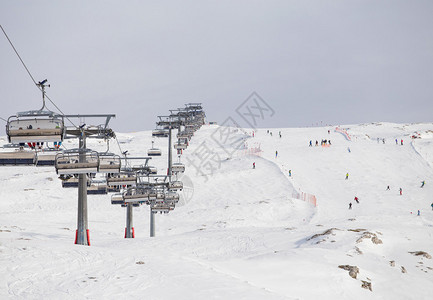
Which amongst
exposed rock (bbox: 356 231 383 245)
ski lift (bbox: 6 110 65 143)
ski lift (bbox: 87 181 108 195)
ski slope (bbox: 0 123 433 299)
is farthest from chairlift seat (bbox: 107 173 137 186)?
exposed rock (bbox: 356 231 383 245)

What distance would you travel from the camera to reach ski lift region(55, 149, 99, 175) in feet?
40.8

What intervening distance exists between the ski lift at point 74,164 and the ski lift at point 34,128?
10.1ft

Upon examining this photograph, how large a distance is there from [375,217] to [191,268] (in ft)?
75.7

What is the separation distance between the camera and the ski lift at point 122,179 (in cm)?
1789

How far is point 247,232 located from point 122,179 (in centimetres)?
920

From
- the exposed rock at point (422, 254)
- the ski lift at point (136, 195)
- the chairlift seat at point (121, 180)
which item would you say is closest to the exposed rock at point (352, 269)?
the exposed rock at point (422, 254)

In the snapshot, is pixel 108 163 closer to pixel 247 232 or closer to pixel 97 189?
pixel 97 189

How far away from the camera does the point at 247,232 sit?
911 inches

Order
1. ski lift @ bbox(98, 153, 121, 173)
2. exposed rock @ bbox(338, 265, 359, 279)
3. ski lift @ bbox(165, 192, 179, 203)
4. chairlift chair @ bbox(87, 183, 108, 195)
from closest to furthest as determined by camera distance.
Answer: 1. exposed rock @ bbox(338, 265, 359, 279)
2. ski lift @ bbox(98, 153, 121, 173)
3. ski lift @ bbox(165, 192, 179, 203)
4. chairlift chair @ bbox(87, 183, 108, 195)

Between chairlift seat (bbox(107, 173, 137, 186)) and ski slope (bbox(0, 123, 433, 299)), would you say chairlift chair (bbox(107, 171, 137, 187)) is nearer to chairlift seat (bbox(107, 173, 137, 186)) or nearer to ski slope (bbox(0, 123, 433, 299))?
chairlift seat (bbox(107, 173, 137, 186))

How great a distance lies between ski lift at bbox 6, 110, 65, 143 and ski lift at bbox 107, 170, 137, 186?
8.70 metres

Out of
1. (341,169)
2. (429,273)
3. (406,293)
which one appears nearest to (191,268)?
(406,293)

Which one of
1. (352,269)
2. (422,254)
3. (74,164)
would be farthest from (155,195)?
(422,254)

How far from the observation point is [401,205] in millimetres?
37312
